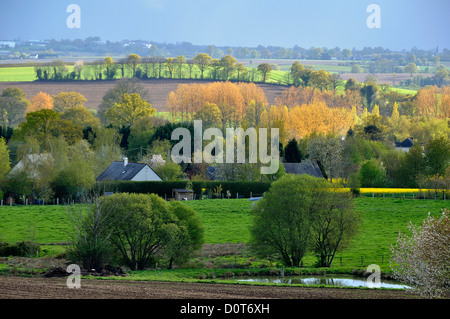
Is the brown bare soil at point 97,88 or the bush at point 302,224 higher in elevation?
the brown bare soil at point 97,88

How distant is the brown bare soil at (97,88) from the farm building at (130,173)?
307 ft

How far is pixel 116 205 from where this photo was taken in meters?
40.1

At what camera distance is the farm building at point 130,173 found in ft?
228

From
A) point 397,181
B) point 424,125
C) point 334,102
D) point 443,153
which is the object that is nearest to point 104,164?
point 397,181

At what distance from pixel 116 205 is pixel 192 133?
5679 cm

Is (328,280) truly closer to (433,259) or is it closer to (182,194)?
(433,259)

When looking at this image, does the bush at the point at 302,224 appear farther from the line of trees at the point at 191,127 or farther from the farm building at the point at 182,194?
the line of trees at the point at 191,127

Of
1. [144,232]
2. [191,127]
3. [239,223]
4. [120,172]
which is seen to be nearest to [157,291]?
[144,232]

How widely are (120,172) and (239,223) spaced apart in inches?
797

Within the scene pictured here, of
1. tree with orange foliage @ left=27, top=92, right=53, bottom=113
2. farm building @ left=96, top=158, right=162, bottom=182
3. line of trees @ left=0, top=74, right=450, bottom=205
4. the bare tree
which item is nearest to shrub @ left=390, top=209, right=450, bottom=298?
the bare tree

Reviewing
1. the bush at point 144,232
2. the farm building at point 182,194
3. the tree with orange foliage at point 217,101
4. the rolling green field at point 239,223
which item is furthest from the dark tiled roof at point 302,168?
the tree with orange foliage at point 217,101

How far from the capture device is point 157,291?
28.6 metres

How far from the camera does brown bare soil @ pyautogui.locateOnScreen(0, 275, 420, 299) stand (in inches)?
1044
